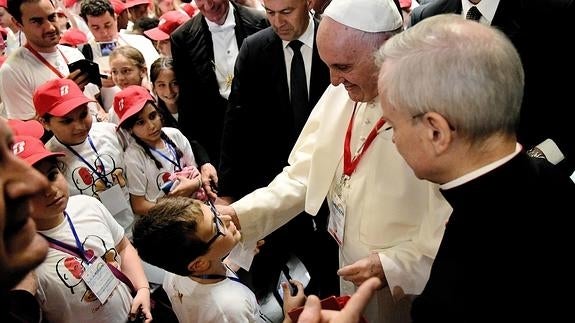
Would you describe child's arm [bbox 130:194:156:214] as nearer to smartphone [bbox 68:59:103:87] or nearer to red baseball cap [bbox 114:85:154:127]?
red baseball cap [bbox 114:85:154:127]

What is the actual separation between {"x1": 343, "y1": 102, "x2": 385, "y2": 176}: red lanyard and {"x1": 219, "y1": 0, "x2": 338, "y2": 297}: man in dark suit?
2.72 feet

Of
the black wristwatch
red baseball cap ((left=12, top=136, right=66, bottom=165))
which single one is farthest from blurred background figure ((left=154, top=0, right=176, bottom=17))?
the black wristwatch

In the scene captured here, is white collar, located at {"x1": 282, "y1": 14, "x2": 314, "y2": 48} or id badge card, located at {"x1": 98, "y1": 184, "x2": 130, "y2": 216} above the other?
white collar, located at {"x1": 282, "y1": 14, "x2": 314, "y2": 48}

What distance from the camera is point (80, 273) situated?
6.86 ft

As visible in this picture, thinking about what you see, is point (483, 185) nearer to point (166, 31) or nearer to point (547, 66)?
point (547, 66)

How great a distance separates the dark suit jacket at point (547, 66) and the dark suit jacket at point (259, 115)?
1038 millimetres

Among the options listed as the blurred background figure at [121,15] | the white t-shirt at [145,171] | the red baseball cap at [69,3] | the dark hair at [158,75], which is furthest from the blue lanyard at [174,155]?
the red baseball cap at [69,3]

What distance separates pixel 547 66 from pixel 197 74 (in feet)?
8.08

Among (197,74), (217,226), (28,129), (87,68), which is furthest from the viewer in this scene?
(197,74)

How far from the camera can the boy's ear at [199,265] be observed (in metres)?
1.97

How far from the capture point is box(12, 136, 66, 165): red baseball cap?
86.4 inches

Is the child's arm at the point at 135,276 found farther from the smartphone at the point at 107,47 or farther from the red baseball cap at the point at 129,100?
the smartphone at the point at 107,47

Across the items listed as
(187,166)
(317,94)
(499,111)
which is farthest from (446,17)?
(187,166)

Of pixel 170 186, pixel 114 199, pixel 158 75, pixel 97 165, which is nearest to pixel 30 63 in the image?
pixel 158 75
